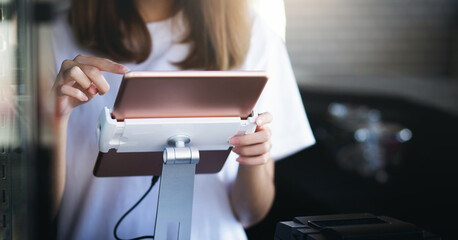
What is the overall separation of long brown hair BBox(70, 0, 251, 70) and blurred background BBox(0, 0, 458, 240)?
329mm

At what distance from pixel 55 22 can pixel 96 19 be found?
0.13 metres

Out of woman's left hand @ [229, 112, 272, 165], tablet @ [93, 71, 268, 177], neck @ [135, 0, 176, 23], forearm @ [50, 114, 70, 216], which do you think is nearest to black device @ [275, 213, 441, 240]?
woman's left hand @ [229, 112, 272, 165]

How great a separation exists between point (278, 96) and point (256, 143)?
2.01 feet

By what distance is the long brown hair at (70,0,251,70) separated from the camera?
156 centimetres

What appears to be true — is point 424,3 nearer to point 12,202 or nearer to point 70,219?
point 70,219

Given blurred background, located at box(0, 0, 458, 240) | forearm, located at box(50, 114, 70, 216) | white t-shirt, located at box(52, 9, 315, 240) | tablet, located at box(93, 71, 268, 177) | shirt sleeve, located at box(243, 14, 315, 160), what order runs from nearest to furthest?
1. tablet, located at box(93, 71, 268, 177)
2. forearm, located at box(50, 114, 70, 216)
3. white t-shirt, located at box(52, 9, 315, 240)
4. shirt sleeve, located at box(243, 14, 315, 160)
5. blurred background, located at box(0, 0, 458, 240)

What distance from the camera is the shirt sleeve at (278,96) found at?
1.63m

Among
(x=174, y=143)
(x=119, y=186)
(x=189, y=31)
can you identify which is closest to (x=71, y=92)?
(x=174, y=143)

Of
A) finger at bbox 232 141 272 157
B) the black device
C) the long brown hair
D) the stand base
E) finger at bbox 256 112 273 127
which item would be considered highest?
the long brown hair

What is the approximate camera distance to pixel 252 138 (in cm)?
103

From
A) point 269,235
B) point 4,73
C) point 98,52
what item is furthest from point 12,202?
point 269,235

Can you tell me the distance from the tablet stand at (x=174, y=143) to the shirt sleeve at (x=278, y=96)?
63 cm

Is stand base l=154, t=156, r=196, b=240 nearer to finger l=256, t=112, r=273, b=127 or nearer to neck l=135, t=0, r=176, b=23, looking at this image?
finger l=256, t=112, r=273, b=127

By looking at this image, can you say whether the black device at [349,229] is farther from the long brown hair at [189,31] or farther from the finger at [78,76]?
the long brown hair at [189,31]
